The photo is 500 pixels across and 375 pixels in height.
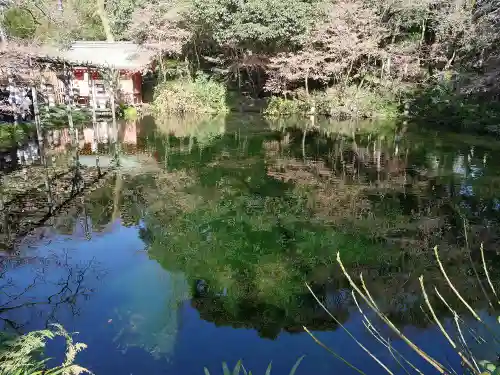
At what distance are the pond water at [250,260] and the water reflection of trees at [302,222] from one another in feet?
0.09

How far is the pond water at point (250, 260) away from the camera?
380 cm

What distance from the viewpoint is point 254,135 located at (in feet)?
49.9

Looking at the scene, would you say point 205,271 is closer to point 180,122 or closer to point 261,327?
point 261,327

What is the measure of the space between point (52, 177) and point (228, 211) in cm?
425

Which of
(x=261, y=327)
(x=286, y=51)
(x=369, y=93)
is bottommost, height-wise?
(x=261, y=327)

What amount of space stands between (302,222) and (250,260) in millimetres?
1617

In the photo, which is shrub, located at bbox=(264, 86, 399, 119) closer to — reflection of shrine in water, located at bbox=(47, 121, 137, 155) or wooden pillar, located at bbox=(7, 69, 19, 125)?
reflection of shrine in water, located at bbox=(47, 121, 137, 155)

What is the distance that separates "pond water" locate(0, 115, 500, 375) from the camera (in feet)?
12.5

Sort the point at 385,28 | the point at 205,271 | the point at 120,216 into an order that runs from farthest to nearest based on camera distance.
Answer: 1. the point at 385,28
2. the point at 120,216
3. the point at 205,271

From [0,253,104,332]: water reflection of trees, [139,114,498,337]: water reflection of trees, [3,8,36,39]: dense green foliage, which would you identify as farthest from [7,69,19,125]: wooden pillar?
[3,8,36,39]: dense green foliage

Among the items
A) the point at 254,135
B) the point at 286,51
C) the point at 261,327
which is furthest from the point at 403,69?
the point at 261,327

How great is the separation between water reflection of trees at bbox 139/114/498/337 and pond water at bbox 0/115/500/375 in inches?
1.1

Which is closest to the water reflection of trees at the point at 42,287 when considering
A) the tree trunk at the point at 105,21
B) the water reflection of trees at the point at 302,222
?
the water reflection of trees at the point at 302,222

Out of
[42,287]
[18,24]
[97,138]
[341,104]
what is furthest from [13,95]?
[341,104]
